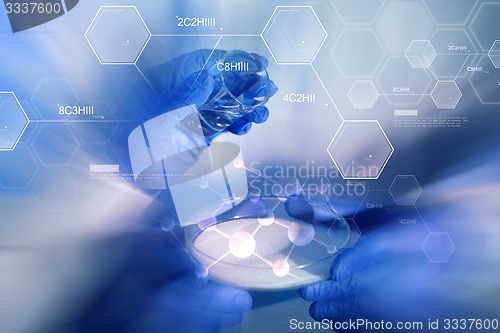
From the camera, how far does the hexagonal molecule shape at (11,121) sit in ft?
6.14

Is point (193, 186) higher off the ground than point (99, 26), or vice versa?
point (99, 26)

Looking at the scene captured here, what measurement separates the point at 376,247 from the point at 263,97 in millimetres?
519

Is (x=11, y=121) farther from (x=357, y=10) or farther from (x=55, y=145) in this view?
(x=357, y=10)

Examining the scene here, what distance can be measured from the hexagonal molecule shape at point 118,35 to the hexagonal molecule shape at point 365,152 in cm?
63

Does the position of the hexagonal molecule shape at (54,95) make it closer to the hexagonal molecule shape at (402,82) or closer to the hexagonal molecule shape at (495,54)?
the hexagonal molecule shape at (402,82)

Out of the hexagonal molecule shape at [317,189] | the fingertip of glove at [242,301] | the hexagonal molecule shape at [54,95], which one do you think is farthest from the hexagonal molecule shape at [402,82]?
the hexagonal molecule shape at [54,95]

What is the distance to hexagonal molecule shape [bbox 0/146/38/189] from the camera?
6.12 feet

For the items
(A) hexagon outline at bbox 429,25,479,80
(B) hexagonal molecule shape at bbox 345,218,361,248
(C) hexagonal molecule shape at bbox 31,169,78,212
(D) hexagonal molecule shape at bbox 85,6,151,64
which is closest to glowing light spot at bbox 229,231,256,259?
(B) hexagonal molecule shape at bbox 345,218,361,248

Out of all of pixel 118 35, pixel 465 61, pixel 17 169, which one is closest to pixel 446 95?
pixel 465 61

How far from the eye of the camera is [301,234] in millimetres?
1849

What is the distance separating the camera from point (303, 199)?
1864 mm

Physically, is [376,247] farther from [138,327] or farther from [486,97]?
[138,327]

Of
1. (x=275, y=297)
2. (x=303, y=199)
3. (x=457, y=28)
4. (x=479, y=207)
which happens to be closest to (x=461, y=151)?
(x=479, y=207)

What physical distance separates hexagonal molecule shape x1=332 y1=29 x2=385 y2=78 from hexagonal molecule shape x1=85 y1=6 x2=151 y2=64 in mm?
539
